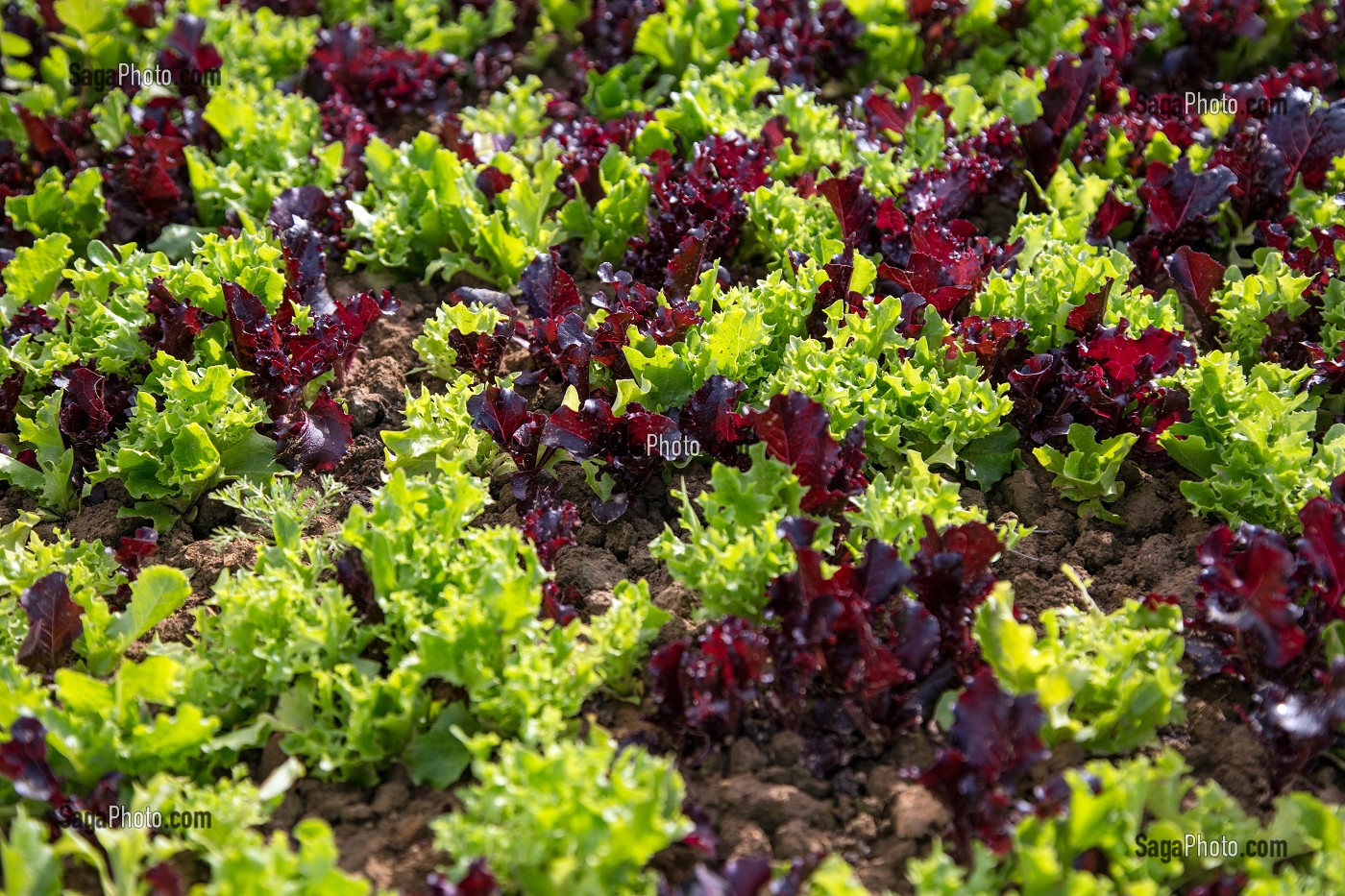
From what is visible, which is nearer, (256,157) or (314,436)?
(314,436)

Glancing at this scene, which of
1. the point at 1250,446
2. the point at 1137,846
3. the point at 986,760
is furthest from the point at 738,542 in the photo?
the point at 1250,446

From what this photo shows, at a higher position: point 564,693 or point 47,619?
point 564,693

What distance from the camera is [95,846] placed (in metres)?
2.93

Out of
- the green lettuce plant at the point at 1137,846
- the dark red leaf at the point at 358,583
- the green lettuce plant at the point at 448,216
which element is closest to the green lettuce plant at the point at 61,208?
the green lettuce plant at the point at 448,216

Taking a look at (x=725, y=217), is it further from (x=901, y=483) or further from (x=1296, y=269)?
(x=1296, y=269)

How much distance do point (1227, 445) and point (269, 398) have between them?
295 centimetres

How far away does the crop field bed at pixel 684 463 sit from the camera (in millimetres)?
2896

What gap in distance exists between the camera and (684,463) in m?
3.86

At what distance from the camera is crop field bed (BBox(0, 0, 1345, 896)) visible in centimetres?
290

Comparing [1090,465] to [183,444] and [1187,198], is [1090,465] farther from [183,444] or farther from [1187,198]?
[183,444]

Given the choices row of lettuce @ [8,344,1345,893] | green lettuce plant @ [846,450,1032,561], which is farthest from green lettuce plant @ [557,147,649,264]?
green lettuce plant @ [846,450,1032,561]

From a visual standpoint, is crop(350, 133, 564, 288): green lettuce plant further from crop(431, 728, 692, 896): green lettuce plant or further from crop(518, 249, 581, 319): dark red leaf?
crop(431, 728, 692, 896): green lettuce plant

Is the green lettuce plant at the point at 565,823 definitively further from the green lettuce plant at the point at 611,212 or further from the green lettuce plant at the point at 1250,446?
the green lettuce plant at the point at 611,212

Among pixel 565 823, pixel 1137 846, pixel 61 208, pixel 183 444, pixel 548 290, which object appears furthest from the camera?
pixel 61 208
